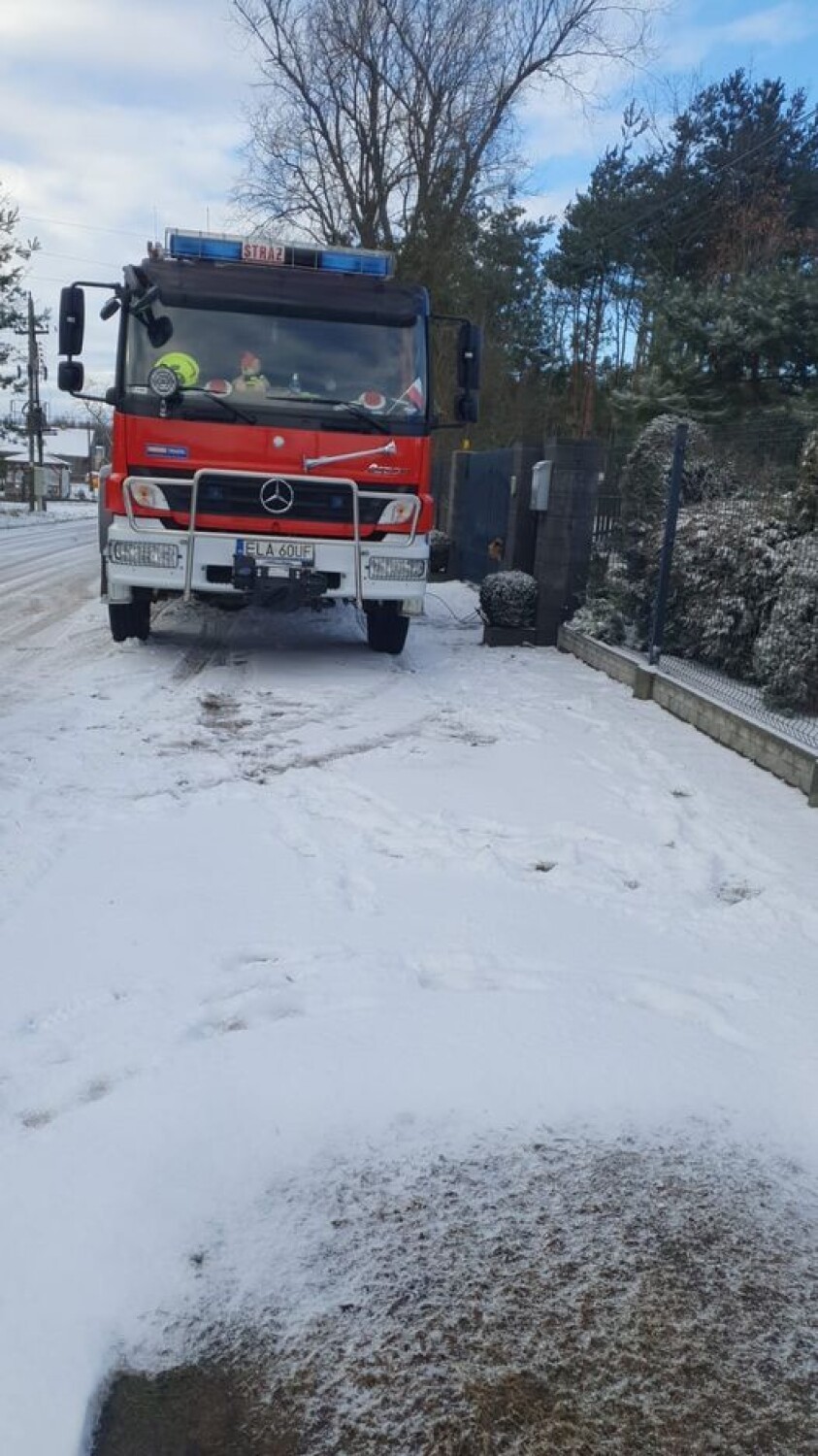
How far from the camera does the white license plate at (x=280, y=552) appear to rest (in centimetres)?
791

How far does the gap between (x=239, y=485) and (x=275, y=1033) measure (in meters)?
5.67

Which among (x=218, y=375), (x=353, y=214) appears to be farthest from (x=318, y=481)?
(x=353, y=214)

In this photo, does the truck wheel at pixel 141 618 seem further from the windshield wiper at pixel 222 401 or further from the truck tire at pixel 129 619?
the windshield wiper at pixel 222 401

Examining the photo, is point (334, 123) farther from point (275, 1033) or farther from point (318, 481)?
point (275, 1033)

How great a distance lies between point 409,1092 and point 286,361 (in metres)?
6.56

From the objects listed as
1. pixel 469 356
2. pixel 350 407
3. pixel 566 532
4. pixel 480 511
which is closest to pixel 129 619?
pixel 350 407

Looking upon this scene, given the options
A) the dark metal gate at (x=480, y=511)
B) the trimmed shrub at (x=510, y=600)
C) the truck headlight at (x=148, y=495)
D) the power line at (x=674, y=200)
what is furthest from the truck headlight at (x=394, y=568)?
the power line at (x=674, y=200)

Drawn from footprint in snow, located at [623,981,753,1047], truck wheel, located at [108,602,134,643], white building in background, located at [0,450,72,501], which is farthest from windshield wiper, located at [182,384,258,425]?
white building in background, located at [0,450,72,501]

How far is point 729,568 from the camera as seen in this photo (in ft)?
25.0

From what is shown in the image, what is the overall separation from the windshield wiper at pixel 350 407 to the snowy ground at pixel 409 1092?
3.52m

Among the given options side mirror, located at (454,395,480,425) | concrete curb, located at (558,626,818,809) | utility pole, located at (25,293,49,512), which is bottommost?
concrete curb, located at (558,626,818,809)

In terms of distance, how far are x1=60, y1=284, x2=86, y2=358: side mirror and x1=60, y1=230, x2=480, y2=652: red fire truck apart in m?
0.02

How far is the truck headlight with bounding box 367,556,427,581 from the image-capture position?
8.20 metres

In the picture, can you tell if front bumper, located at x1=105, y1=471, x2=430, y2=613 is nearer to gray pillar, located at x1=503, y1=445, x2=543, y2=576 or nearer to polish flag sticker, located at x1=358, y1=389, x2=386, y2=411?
polish flag sticker, located at x1=358, y1=389, x2=386, y2=411
